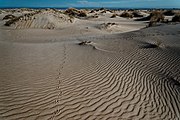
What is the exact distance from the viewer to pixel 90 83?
6.30 metres

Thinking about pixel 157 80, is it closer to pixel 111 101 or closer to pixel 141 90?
pixel 141 90

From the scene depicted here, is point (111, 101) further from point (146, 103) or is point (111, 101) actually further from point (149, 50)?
point (149, 50)

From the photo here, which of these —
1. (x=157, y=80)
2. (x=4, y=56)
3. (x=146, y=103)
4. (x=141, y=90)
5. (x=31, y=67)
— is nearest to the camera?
(x=146, y=103)

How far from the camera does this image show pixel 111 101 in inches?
212

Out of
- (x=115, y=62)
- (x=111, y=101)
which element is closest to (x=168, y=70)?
(x=115, y=62)

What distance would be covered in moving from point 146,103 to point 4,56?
20.2 ft

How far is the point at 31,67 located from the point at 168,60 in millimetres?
5448

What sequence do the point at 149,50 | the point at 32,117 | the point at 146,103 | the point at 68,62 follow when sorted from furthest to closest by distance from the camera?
the point at 149,50 → the point at 68,62 → the point at 146,103 → the point at 32,117

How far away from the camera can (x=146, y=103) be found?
5473 millimetres

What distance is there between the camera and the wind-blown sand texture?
4.85m

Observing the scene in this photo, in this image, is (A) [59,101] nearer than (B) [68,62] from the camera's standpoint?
Yes

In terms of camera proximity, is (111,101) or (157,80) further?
(157,80)

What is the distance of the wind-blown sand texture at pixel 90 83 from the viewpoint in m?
4.85

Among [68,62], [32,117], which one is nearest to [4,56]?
[68,62]
